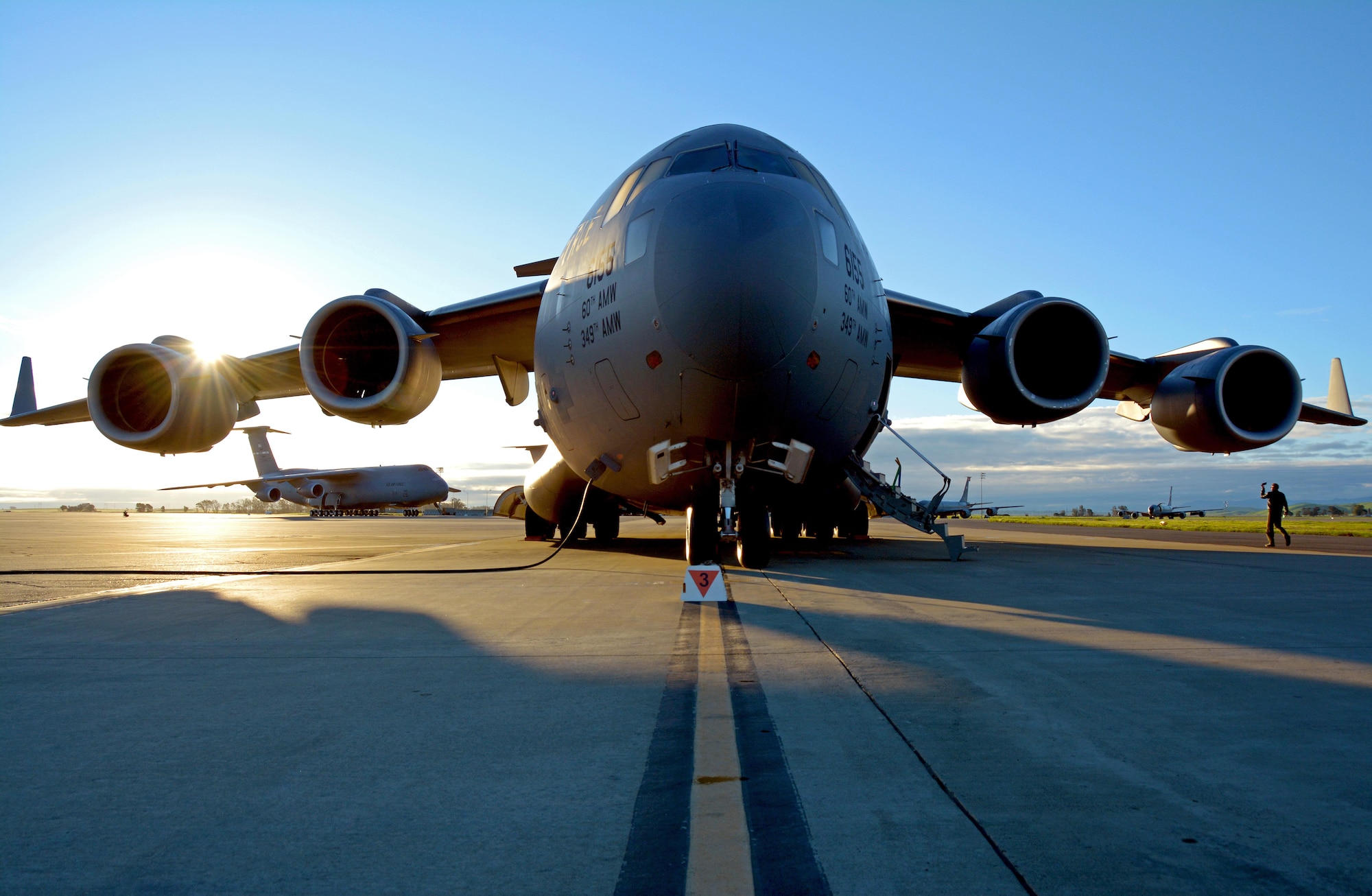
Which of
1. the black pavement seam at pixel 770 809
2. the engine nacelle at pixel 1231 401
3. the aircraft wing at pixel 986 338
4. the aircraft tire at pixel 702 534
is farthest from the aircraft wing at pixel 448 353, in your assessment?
the engine nacelle at pixel 1231 401

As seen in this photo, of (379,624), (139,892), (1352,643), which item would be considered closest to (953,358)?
(1352,643)

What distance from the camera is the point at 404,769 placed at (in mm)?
2277

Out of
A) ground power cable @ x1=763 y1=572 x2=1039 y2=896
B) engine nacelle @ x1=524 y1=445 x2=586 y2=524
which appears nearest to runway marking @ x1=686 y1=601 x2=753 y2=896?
ground power cable @ x1=763 y1=572 x2=1039 y2=896

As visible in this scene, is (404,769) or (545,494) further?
(545,494)

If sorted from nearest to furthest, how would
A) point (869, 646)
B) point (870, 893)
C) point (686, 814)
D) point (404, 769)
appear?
point (870, 893), point (686, 814), point (404, 769), point (869, 646)

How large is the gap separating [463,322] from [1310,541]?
55.9 feet

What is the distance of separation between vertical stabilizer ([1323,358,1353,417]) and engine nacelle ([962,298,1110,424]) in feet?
16.5

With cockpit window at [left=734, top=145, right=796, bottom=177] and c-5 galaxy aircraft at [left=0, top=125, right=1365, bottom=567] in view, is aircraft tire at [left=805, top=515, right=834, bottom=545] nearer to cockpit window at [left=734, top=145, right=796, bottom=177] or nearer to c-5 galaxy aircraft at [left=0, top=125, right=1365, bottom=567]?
c-5 galaxy aircraft at [left=0, top=125, right=1365, bottom=567]

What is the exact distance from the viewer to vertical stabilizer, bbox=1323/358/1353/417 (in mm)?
11391

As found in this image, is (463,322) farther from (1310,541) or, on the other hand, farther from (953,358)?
(1310,541)

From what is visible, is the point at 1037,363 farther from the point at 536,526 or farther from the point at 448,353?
the point at 536,526

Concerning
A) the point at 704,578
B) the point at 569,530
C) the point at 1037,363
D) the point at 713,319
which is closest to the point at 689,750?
the point at 704,578

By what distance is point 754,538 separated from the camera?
851 centimetres

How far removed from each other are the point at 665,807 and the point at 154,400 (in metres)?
10.9
